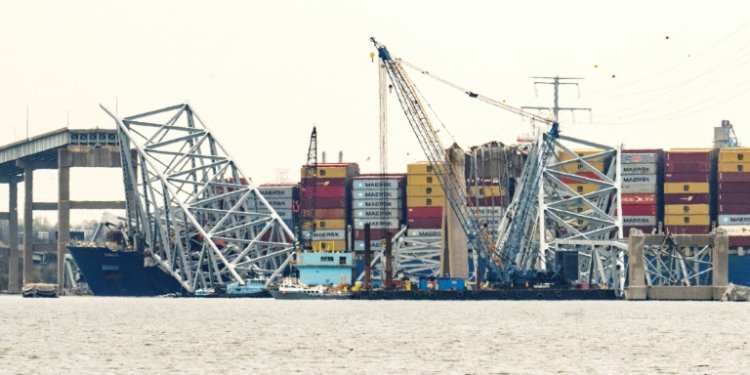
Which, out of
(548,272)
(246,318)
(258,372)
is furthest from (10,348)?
(548,272)

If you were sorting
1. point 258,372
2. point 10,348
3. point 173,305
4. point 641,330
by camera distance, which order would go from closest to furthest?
point 258,372, point 10,348, point 641,330, point 173,305

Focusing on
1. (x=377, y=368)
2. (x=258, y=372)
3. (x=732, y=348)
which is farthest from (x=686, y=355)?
(x=258, y=372)

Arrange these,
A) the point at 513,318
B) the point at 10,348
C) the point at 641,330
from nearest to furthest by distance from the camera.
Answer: the point at 10,348 → the point at 641,330 → the point at 513,318

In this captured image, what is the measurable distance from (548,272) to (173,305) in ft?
139

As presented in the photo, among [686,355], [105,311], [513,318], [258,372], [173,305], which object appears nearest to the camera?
[258,372]

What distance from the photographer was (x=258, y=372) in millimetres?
88188

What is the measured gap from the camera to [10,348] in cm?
10831

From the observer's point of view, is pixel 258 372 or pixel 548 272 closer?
pixel 258 372

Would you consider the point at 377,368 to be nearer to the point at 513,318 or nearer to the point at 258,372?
the point at 258,372

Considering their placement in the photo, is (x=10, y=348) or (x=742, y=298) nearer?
(x=10, y=348)

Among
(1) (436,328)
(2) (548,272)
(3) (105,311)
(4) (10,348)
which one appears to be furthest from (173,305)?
(4) (10,348)

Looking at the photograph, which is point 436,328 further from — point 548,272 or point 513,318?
point 548,272

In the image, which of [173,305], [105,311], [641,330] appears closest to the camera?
[641,330]

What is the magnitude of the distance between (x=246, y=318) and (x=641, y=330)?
39.2m
